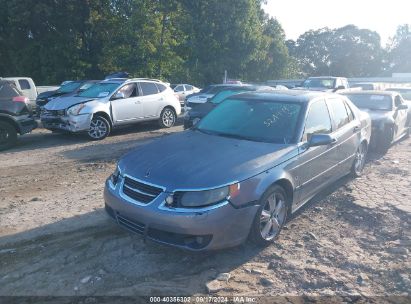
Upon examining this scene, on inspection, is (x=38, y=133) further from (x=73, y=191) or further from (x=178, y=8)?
(x=178, y=8)

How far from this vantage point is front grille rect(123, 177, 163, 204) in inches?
151

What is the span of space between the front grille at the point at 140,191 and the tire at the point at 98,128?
277 inches

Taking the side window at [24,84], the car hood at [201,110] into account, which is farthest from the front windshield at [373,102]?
the side window at [24,84]

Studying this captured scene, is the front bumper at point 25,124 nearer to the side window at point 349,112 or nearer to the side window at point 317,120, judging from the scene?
the side window at point 317,120

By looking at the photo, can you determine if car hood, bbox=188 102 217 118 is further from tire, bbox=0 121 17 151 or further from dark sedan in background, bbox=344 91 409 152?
tire, bbox=0 121 17 151

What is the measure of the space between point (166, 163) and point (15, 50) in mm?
29993

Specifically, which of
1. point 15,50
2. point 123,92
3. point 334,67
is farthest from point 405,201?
point 334,67

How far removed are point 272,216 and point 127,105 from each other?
8149 mm

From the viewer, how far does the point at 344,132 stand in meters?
5.89

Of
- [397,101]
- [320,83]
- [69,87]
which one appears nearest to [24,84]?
[69,87]

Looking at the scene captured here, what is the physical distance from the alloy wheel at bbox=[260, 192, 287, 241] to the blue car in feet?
0.04

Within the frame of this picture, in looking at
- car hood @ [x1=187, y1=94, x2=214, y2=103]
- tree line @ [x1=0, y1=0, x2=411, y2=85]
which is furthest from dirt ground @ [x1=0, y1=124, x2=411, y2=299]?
tree line @ [x1=0, y1=0, x2=411, y2=85]

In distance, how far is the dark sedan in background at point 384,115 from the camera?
9.07 m

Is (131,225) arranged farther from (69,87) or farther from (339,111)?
(69,87)
